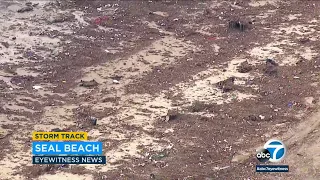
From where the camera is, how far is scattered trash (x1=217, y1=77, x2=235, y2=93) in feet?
41.0

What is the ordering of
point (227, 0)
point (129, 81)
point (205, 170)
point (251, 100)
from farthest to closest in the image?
1. point (227, 0)
2. point (129, 81)
3. point (251, 100)
4. point (205, 170)

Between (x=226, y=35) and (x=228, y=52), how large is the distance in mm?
1520

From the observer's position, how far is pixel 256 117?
36.3ft

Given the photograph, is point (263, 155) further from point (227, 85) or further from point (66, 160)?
point (66, 160)

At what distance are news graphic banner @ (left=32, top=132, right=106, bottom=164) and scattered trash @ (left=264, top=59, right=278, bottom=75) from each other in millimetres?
5639

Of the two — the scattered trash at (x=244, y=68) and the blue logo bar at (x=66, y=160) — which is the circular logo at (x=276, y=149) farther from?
the scattered trash at (x=244, y=68)

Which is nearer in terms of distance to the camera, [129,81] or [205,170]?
[205,170]

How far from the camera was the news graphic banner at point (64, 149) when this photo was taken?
30.9 feet

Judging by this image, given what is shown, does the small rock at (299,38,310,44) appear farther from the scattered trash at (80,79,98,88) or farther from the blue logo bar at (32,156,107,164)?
the blue logo bar at (32,156,107,164)

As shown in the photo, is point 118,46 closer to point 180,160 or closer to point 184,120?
point 184,120

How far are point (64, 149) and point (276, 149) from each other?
4.22 m

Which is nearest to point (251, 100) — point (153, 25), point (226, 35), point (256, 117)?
point (256, 117)

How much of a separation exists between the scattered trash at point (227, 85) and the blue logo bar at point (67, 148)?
397cm

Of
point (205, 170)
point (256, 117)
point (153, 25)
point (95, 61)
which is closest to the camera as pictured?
point (205, 170)
